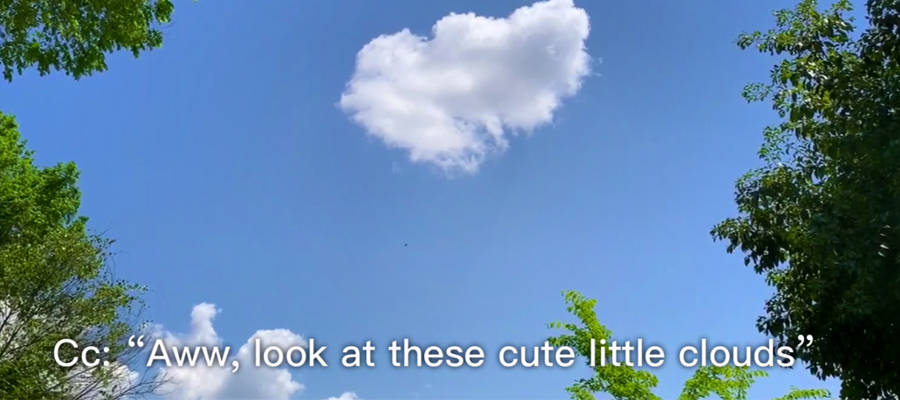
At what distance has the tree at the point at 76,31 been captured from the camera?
12.0m

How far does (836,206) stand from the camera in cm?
1165

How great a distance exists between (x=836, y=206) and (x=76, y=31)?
10777 millimetres

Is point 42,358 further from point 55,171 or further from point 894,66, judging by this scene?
point 894,66

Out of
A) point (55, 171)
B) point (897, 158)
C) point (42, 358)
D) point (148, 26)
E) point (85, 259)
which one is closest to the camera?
point (897, 158)

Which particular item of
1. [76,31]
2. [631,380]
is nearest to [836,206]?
[631,380]

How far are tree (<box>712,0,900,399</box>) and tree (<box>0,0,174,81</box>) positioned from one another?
9.54 m

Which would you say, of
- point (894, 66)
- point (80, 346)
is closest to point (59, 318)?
point (80, 346)

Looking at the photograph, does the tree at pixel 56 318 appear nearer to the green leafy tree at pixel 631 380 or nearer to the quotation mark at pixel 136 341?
the quotation mark at pixel 136 341

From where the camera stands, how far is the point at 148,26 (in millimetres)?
12805

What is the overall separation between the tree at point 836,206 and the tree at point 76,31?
31.3 ft

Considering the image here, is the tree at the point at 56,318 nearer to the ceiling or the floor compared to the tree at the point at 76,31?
nearer to the floor

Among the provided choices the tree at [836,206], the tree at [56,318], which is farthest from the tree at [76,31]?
the tree at [836,206]

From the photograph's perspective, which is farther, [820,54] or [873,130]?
[820,54]

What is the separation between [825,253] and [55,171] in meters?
19.7
